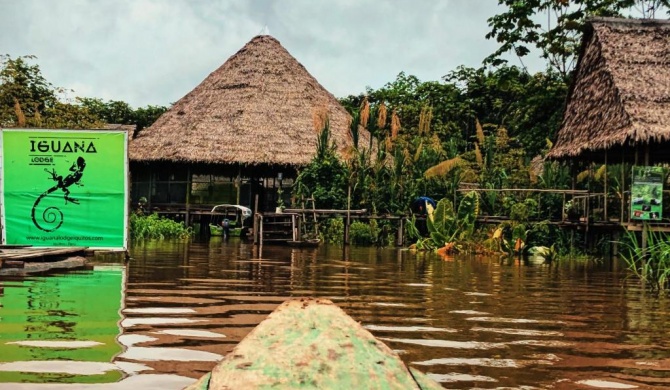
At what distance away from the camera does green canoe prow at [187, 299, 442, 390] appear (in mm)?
1988

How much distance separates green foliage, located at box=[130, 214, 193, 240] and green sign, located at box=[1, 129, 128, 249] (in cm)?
881

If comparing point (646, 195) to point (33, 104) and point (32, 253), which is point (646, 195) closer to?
point (32, 253)

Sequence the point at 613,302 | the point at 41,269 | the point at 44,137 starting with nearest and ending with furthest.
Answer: the point at 613,302 < the point at 41,269 < the point at 44,137

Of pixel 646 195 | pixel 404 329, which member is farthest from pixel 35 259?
pixel 646 195

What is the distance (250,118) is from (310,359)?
24.3 meters

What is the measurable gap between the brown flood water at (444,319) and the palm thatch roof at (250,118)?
14266 mm

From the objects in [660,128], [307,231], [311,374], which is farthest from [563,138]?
[311,374]

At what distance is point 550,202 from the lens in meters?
19.6

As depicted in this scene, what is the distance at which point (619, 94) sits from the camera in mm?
15234

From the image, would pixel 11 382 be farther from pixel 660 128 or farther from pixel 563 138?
pixel 563 138

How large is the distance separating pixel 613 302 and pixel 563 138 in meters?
11.5

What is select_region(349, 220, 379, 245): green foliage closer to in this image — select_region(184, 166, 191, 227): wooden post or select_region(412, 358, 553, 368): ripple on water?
select_region(184, 166, 191, 227): wooden post

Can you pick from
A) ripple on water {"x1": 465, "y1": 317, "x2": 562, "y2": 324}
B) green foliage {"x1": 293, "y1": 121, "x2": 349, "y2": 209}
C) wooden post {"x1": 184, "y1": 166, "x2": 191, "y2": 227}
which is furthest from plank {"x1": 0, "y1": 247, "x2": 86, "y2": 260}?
wooden post {"x1": 184, "y1": 166, "x2": 191, "y2": 227}

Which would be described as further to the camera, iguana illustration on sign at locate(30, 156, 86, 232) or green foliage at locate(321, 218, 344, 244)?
green foliage at locate(321, 218, 344, 244)
